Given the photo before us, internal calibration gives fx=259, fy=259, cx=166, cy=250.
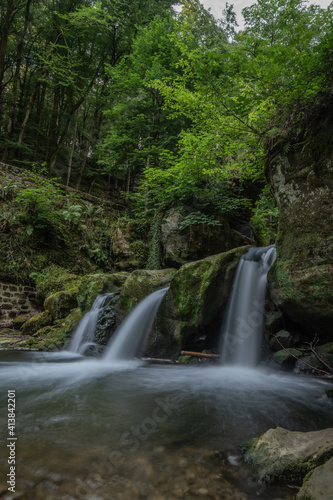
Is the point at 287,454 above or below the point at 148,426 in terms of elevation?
above

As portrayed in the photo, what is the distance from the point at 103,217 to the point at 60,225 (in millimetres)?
2295

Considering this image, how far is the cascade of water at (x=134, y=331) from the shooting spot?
5.98 meters

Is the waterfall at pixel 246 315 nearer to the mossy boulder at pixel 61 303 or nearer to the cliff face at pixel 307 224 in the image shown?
the cliff face at pixel 307 224

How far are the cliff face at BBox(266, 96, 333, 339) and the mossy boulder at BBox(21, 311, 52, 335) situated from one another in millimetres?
6330

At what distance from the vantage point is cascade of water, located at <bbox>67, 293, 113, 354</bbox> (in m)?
6.55

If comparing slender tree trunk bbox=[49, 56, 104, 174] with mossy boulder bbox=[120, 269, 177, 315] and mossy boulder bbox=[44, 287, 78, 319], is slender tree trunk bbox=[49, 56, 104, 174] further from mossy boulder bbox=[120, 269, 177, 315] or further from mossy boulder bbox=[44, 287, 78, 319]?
mossy boulder bbox=[120, 269, 177, 315]

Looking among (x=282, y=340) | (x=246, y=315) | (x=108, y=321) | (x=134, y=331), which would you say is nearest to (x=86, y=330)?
(x=108, y=321)

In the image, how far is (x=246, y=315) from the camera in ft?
17.6

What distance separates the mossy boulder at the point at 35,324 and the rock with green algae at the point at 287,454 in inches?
282

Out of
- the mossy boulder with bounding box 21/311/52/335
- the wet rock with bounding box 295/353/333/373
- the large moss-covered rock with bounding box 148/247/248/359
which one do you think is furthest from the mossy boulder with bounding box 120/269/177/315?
the wet rock with bounding box 295/353/333/373

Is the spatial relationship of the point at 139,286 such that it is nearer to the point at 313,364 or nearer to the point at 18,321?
the point at 313,364

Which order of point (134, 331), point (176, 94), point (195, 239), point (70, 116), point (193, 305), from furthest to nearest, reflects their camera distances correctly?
point (70, 116)
point (195, 239)
point (134, 331)
point (176, 94)
point (193, 305)

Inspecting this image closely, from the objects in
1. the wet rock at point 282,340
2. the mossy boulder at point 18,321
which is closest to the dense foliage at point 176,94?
the mossy boulder at point 18,321

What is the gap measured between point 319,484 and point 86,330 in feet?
20.8
